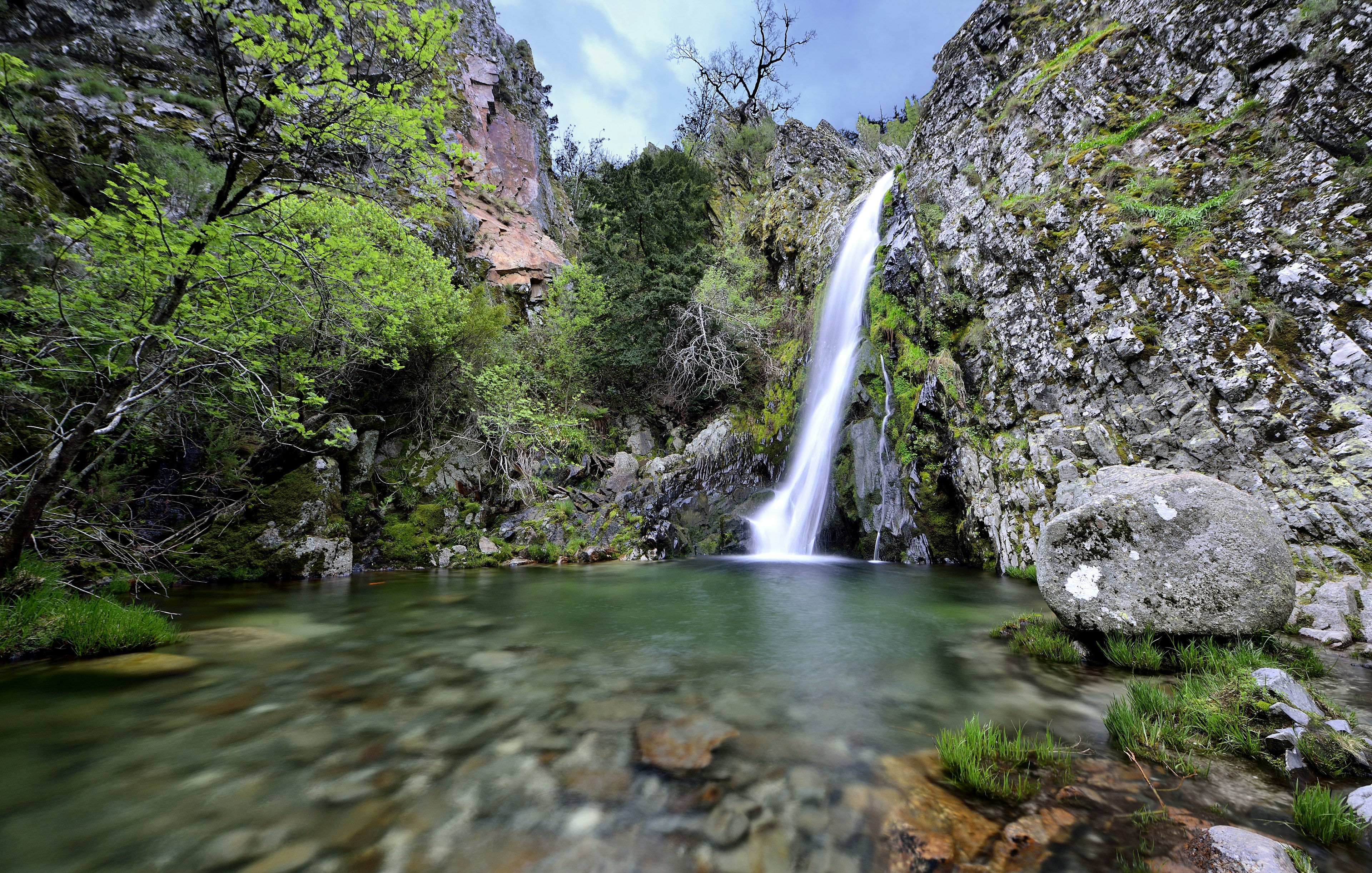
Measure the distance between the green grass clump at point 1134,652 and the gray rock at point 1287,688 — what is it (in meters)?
0.92

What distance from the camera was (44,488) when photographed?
3.92 meters

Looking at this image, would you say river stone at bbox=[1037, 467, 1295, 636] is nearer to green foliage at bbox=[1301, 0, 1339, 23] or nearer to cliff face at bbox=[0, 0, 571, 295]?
cliff face at bbox=[0, 0, 571, 295]

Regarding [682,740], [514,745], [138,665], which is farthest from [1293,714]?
[138,665]

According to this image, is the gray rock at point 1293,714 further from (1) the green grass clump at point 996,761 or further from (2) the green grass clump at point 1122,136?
(2) the green grass clump at point 1122,136

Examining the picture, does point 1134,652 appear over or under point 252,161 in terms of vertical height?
under

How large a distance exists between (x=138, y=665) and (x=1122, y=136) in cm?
1675

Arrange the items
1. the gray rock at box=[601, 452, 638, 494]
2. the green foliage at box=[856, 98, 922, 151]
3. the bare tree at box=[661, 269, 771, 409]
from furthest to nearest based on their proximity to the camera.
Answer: the green foliage at box=[856, 98, 922, 151] → the bare tree at box=[661, 269, 771, 409] → the gray rock at box=[601, 452, 638, 494]

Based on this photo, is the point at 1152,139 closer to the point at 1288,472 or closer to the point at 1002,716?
the point at 1288,472

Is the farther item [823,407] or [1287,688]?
[823,407]

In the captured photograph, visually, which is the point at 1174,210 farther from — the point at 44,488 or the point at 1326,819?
the point at 44,488

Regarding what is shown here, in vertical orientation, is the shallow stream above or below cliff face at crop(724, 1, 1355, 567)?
below

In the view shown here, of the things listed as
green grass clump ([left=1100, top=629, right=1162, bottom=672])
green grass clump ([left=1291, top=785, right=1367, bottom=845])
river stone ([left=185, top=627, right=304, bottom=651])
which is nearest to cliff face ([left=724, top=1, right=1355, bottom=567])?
green grass clump ([left=1100, top=629, right=1162, bottom=672])

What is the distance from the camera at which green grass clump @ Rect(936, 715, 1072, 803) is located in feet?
8.19

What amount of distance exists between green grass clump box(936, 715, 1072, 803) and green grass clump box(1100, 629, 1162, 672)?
6.00 feet
